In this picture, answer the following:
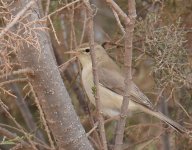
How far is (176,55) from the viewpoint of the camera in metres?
3.46

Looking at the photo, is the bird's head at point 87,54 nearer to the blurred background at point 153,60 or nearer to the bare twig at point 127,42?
the blurred background at point 153,60

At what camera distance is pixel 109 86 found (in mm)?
4105

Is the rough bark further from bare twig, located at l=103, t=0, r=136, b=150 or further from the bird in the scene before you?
the bird

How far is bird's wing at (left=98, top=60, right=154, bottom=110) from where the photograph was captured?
3.90 meters

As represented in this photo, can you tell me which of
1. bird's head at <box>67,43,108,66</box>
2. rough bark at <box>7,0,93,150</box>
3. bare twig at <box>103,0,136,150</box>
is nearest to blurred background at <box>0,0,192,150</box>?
bird's head at <box>67,43,108,66</box>

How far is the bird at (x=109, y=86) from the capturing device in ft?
12.8

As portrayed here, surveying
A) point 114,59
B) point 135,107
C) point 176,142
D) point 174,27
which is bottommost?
point 176,142

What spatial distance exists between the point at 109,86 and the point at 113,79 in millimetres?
61

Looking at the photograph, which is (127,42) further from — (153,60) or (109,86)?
(109,86)

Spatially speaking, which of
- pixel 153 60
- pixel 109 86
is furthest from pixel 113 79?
pixel 153 60

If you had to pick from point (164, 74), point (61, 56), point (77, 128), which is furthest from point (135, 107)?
point (77, 128)

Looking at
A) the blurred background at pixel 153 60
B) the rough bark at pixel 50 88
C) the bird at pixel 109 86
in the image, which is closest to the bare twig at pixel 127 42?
the rough bark at pixel 50 88

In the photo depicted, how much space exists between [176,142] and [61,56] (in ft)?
4.03

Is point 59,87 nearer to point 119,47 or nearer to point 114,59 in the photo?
point 119,47
